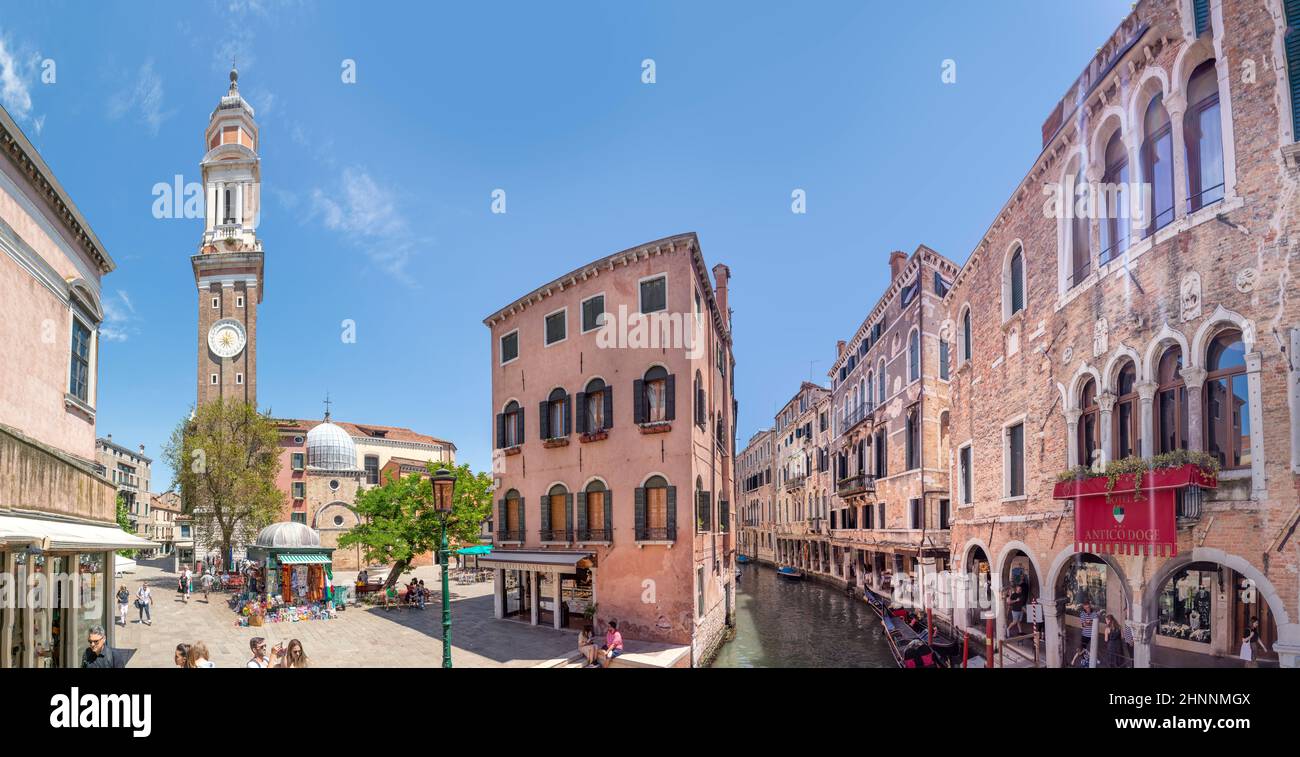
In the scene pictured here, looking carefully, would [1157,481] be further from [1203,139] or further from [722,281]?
[722,281]

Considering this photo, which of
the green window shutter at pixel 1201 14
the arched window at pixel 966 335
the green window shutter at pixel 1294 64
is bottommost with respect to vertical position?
the arched window at pixel 966 335

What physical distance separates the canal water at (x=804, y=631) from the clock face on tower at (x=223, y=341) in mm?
36416

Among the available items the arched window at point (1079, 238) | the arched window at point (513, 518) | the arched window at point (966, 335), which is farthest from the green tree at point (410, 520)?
the arched window at point (1079, 238)

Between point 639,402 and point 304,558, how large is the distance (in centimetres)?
1596

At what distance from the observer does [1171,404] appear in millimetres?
8977

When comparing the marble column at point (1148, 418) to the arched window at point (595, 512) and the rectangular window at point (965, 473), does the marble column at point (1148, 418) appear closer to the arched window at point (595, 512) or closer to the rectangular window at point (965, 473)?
the rectangular window at point (965, 473)

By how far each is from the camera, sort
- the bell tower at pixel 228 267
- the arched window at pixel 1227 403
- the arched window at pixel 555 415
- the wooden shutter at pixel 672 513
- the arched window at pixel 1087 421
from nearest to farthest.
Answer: the arched window at pixel 1227 403 → the arched window at pixel 1087 421 → the wooden shutter at pixel 672 513 → the arched window at pixel 555 415 → the bell tower at pixel 228 267

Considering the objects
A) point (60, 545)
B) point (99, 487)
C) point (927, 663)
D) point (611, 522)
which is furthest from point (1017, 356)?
point (99, 487)

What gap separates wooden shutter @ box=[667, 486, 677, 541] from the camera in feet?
52.5

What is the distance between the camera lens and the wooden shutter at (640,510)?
16469 mm

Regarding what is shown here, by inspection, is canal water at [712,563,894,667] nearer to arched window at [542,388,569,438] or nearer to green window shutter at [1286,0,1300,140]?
arched window at [542,388,569,438]

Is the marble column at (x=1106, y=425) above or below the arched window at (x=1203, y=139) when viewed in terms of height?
below

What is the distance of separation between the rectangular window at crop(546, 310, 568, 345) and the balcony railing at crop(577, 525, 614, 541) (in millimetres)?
5911

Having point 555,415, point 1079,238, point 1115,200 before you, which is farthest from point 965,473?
point 555,415
